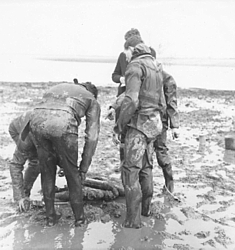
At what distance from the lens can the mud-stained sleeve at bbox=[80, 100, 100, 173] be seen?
14.4 ft

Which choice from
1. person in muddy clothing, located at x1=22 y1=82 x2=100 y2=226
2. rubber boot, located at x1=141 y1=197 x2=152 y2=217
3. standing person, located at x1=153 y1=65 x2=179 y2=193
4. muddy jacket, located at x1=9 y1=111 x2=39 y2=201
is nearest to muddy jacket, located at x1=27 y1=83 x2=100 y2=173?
person in muddy clothing, located at x1=22 y1=82 x2=100 y2=226

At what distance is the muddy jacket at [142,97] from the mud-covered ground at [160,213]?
108cm

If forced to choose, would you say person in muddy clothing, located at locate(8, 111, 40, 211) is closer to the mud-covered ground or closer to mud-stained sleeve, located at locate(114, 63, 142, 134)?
the mud-covered ground

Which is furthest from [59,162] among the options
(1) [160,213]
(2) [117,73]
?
(2) [117,73]

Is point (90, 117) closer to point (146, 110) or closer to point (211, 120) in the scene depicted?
point (146, 110)

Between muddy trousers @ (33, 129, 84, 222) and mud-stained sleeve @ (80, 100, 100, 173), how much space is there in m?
0.12

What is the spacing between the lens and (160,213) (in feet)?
16.3

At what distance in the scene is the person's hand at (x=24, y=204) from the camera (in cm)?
482

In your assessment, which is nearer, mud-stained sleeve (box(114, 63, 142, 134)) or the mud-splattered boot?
mud-stained sleeve (box(114, 63, 142, 134))

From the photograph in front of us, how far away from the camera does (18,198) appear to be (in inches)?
191

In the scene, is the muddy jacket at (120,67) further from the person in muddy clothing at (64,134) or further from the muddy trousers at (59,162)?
the muddy trousers at (59,162)

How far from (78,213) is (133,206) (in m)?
0.62

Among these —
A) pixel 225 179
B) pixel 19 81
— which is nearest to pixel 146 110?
pixel 225 179

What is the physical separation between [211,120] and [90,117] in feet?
23.4
